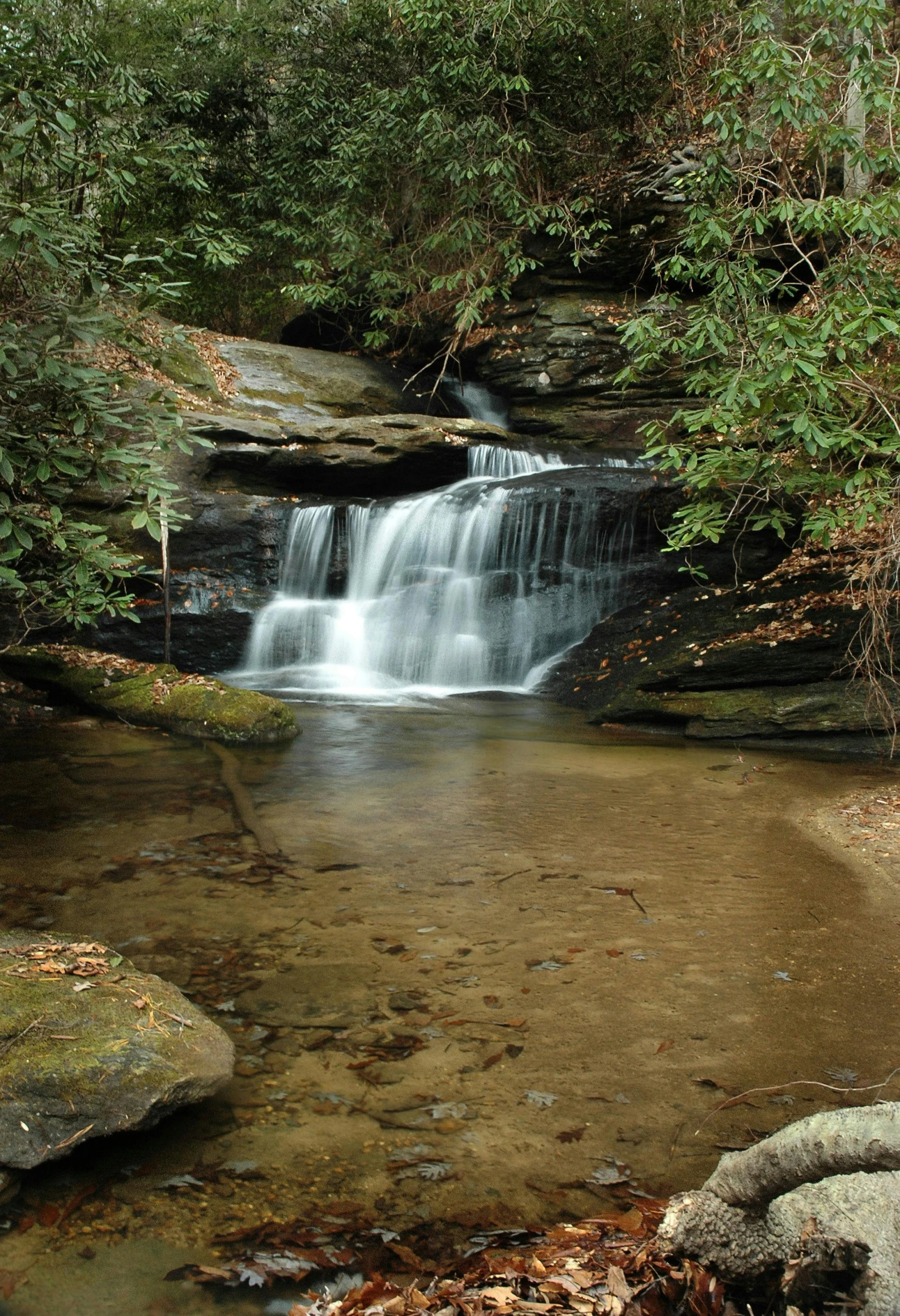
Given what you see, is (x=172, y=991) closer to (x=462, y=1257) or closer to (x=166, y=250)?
(x=462, y=1257)

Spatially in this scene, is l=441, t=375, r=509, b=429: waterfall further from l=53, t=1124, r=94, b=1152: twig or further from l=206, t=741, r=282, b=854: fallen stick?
l=53, t=1124, r=94, b=1152: twig

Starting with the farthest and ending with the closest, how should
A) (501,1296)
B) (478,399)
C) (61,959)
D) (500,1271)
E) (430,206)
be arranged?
(478,399) → (430,206) → (61,959) → (500,1271) → (501,1296)

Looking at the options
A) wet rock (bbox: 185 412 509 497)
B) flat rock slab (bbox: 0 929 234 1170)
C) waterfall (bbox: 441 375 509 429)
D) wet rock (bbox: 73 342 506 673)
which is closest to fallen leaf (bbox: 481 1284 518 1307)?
flat rock slab (bbox: 0 929 234 1170)

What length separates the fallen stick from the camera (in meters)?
5.53

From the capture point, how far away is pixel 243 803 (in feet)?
20.9

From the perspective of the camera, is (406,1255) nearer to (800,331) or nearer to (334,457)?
(800,331)

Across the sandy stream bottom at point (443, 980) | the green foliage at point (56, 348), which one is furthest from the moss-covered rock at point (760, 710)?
the green foliage at point (56, 348)

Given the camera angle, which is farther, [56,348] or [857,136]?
[857,136]

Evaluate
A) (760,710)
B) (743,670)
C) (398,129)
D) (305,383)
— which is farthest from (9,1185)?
(398,129)

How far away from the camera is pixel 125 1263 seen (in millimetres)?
2342

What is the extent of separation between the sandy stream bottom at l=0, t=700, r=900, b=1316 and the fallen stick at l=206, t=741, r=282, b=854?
0.10 meters

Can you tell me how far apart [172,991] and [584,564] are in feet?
31.2

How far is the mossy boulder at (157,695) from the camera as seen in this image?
27.6 ft

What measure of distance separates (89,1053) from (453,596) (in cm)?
971
